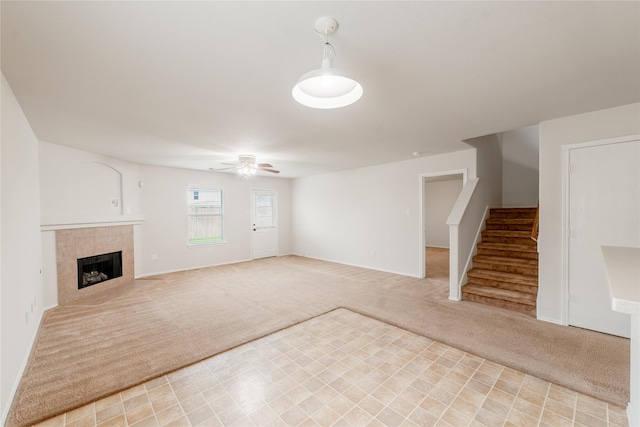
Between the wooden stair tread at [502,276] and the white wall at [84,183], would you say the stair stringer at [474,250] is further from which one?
the white wall at [84,183]

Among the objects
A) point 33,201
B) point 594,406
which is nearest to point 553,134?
point 594,406

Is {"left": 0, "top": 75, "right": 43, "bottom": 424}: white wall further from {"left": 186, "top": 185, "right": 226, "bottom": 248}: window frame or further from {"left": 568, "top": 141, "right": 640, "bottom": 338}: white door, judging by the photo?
{"left": 568, "top": 141, "right": 640, "bottom": 338}: white door

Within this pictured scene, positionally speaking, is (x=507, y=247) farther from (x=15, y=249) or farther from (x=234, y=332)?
(x=15, y=249)

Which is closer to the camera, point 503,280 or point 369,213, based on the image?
point 503,280

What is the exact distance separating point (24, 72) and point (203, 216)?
484 cm

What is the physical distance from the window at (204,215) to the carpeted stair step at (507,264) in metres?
5.83

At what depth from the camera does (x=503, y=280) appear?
3.91m

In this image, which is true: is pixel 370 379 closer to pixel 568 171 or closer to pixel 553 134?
pixel 568 171

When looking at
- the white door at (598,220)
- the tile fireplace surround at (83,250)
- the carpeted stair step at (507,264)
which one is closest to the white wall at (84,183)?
the tile fireplace surround at (83,250)

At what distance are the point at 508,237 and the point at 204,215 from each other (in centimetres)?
648

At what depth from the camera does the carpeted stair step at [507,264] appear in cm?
391

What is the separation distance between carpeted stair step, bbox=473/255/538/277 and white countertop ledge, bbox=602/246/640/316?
2359 millimetres

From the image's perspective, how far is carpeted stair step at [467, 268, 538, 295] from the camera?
3.69 m

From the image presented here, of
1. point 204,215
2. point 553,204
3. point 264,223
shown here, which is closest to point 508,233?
point 553,204
